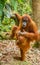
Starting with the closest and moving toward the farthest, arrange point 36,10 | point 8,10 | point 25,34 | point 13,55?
point 8,10 → point 25,34 → point 13,55 → point 36,10

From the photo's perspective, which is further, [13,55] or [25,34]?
[13,55]

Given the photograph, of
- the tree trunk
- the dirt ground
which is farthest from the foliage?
the dirt ground

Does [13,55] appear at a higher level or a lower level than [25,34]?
lower

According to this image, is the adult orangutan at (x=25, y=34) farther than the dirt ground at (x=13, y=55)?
No

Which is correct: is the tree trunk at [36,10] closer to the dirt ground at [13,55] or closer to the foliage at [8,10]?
the foliage at [8,10]

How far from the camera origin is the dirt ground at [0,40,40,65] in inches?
163

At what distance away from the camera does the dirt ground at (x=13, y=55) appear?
415 cm

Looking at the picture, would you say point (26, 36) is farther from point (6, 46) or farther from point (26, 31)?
point (6, 46)

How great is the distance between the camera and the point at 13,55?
4.49m

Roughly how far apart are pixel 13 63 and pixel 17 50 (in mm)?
870

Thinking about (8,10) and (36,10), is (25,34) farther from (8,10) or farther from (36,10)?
(36,10)

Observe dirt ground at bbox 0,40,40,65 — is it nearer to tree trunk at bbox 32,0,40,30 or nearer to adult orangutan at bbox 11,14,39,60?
adult orangutan at bbox 11,14,39,60

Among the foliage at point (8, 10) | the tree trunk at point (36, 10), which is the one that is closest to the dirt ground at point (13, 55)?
the foliage at point (8, 10)

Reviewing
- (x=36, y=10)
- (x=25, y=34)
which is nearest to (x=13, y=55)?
(x=25, y=34)
